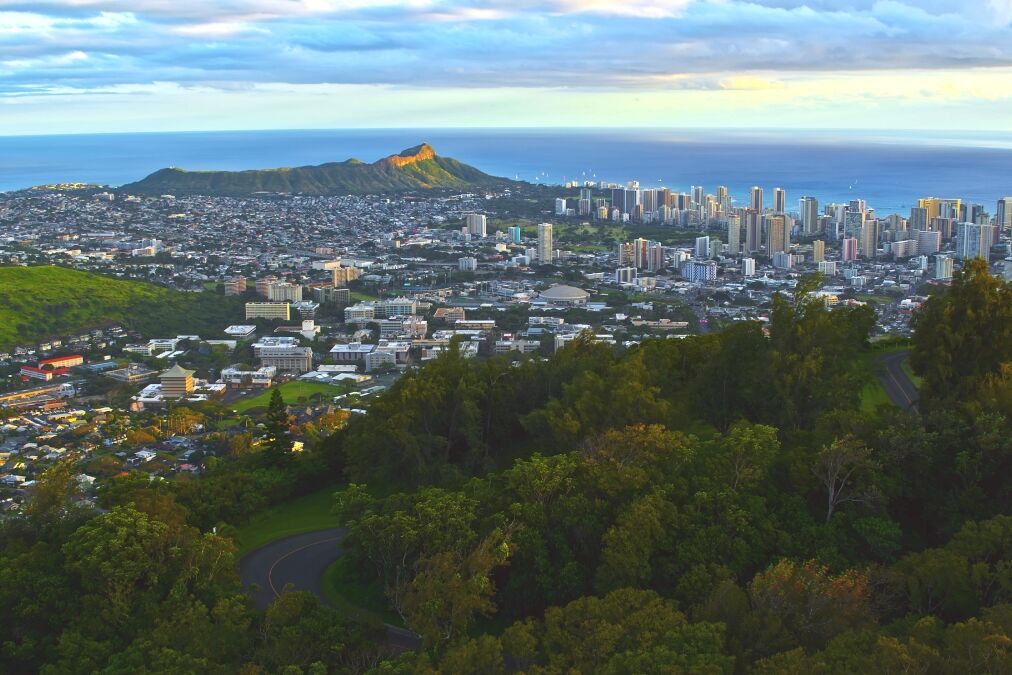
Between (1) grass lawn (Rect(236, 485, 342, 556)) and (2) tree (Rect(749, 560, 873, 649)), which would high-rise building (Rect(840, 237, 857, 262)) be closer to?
(1) grass lawn (Rect(236, 485, 342, 556))

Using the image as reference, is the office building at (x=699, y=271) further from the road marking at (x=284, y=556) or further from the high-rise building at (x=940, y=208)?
the road marking at (x=284, y=556)

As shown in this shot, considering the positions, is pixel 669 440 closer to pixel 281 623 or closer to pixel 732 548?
pixel 732 548

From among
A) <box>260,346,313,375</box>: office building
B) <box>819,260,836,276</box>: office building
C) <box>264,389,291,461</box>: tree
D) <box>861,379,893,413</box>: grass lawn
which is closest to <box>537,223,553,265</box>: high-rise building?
<box>819,260,836,276</box>: office building

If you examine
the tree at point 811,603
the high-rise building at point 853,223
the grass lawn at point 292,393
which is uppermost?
the high-rise building at point 853,223

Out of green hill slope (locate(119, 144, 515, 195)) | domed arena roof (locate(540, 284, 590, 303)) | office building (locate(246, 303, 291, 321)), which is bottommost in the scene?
office building (locate(246, 303, 291, 321))

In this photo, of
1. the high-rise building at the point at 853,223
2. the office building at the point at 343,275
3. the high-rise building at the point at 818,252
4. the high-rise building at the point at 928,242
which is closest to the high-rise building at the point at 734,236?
the high-rise building at the point at 818,252

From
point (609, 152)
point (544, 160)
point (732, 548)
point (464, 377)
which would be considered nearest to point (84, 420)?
point (464, 377)
